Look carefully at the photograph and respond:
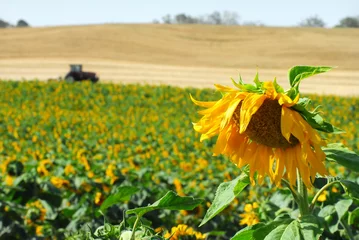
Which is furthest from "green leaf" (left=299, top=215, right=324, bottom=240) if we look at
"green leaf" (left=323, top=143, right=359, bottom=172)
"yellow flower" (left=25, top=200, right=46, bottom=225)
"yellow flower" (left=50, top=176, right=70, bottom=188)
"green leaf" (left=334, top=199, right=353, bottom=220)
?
"yellow flower" (left=50, top=176, right=70, bottom=188)

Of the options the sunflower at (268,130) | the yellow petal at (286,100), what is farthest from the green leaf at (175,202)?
the yellow petal at (286,100)

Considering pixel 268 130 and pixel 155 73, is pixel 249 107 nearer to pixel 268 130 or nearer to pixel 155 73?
pixel 268 130

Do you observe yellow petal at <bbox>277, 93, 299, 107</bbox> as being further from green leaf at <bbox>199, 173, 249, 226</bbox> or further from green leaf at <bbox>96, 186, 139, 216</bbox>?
green leaf at <bbox>96, 186, 139, 216</bbox>

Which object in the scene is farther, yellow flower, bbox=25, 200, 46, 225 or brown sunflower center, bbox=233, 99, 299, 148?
yellow flower, bbox=25, 200, 46, 225

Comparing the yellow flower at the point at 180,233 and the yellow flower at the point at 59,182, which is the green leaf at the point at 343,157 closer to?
the yellow flower at the point at 180,233

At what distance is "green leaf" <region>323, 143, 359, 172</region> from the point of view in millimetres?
1174

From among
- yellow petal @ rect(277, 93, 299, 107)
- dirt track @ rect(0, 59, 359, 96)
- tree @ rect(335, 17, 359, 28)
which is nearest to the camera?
yellow petal @ rect(277, 93, 299, 107)

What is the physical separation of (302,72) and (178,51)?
140 ft

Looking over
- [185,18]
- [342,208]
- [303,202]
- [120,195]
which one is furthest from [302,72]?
[185,18]

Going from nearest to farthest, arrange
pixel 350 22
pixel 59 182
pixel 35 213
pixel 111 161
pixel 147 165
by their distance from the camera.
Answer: pixel 35 213, pixel 59 182, pixel 111 161, pixel 147 165, pixel 350 22

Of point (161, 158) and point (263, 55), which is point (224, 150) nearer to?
point (161, 158)

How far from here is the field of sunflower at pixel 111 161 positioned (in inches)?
105

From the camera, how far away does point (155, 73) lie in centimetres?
3538

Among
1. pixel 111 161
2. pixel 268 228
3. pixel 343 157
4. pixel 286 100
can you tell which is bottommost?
pixel 111 161
